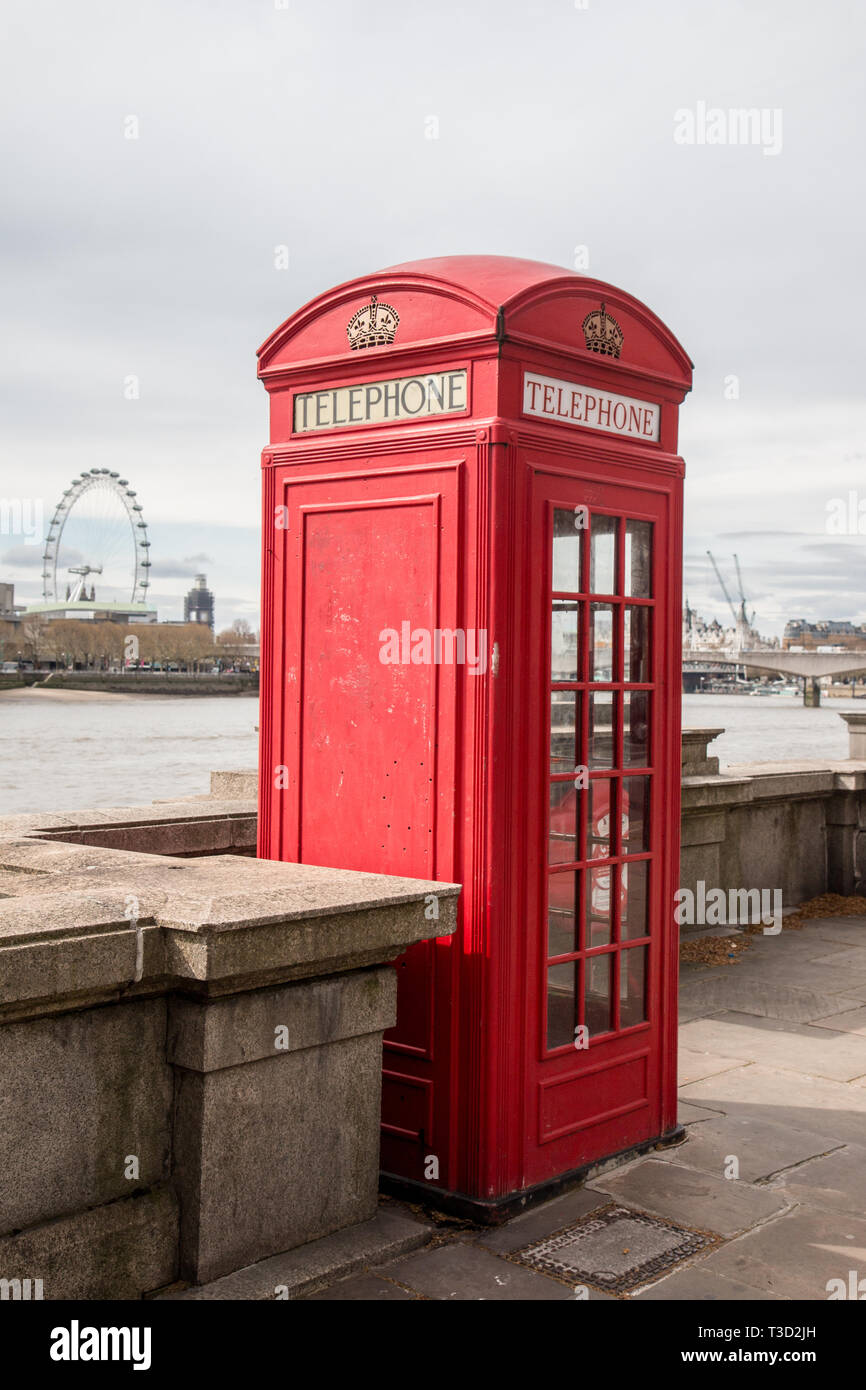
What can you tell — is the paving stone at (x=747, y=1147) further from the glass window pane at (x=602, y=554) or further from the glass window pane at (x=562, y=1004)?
the glass window pane at (x=602, y=554)

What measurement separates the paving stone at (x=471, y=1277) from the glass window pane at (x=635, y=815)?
142cm

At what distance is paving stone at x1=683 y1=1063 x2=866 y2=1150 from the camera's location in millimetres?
4906

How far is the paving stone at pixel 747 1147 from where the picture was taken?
442 centimetres

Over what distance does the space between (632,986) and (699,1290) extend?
46.7 inches

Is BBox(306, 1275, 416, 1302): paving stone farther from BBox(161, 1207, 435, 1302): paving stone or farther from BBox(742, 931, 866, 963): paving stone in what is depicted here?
BBox(742, 931, 866, 963): paving stone

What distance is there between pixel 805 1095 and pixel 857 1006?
173 centimetres

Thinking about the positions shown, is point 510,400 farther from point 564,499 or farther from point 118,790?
point 118,790

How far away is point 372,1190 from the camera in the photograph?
12.3ft

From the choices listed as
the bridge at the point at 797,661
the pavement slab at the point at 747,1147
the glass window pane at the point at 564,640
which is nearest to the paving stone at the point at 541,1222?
the pavement slab at the point at 747,1147

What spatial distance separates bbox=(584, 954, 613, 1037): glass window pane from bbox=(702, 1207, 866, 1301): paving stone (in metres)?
0.80

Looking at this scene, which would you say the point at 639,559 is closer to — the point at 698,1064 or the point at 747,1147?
the point at 747,1147
